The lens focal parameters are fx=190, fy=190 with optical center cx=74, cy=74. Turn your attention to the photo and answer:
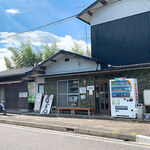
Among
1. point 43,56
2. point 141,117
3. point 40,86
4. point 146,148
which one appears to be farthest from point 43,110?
point 43,56

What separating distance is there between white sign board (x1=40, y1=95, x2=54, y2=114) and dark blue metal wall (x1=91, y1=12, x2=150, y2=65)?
189 inches

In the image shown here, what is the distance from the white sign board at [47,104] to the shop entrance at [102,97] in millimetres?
3819

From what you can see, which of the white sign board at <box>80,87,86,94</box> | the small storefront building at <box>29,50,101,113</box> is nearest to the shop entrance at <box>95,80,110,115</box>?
the small storefront building at <box>29,50,101,113</box>

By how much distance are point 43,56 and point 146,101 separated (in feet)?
106

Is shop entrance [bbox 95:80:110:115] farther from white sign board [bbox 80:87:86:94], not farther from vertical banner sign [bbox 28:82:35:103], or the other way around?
vertical banner sign [bbox 28:82:35:103]

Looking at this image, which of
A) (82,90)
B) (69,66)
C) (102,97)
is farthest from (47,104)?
(102,97)

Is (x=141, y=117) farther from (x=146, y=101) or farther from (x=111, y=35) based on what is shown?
(x=111, y=35)

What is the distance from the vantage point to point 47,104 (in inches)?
583

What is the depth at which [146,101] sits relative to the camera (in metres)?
10.4

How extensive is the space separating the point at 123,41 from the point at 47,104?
740 centimetres

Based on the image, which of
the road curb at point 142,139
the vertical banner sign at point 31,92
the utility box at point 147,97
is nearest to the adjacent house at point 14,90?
the vertical banner sign at point 31,92

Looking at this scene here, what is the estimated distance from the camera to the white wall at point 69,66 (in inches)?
Answer: 537

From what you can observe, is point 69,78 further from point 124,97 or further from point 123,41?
point 124,97

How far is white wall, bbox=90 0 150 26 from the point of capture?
1299 cm
